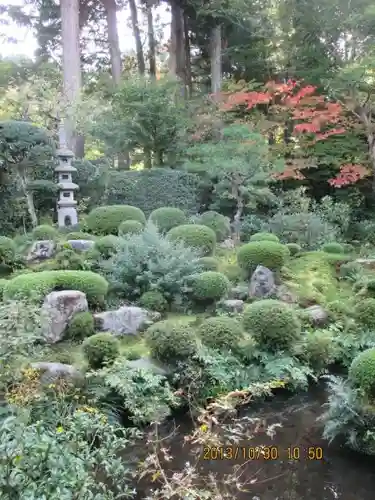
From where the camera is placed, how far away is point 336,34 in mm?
14172

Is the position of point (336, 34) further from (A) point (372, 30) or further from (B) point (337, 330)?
(B) point (337, 330)

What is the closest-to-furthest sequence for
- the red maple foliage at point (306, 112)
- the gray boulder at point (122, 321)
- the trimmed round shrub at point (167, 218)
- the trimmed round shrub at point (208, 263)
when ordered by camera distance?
the gray boulder at point (122, 321)
the trimmed round shrub at point (208, 263)
the trimmed round shrub at point (167, 218)
the red maple foliage at point (306, 112)

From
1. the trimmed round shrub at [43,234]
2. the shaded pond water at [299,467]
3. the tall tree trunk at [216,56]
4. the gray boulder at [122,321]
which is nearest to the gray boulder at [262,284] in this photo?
the gray boulder at [122,321]

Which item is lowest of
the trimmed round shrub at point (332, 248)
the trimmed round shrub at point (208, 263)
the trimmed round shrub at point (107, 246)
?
the trimmed round shrub at point (332, 248)

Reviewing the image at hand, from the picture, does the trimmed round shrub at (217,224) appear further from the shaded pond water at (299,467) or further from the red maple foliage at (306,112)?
the shaded pond water at (299,467)

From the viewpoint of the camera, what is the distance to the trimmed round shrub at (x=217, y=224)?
1091 cm

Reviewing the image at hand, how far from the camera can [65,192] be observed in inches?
429

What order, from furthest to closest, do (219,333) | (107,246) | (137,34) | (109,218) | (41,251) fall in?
(137,34), (109,218), (41,251), (107,246), (219,333)

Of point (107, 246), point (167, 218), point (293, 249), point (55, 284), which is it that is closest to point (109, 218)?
point (167, 218)

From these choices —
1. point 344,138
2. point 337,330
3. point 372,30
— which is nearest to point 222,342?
point 337,330

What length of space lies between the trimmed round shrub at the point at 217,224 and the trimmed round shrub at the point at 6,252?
13.7 feet

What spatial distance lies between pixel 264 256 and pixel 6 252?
4364 millimetres

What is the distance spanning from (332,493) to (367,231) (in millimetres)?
9960
